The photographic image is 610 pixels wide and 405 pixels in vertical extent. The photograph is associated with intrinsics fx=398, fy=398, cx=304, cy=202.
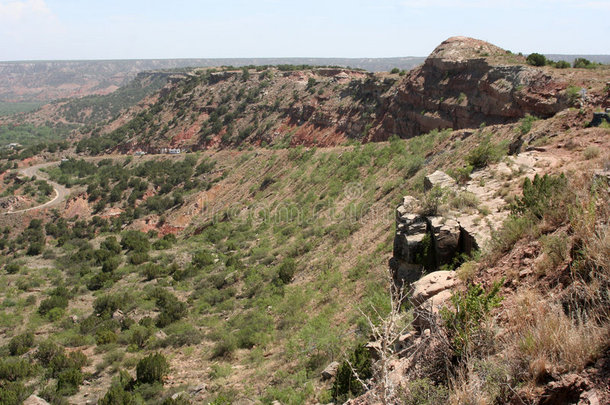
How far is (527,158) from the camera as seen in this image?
33.2 feet

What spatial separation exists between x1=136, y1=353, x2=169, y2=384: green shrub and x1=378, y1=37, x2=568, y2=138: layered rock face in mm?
17841

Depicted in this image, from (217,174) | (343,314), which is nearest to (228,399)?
(343,314)

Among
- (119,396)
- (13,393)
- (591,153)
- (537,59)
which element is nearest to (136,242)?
(13,393)

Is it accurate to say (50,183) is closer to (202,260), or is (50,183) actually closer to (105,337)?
(202,260)

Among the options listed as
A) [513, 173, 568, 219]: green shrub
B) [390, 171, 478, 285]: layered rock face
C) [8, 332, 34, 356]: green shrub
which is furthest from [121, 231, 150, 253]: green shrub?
[513, 173, 568, 219]: green shrub

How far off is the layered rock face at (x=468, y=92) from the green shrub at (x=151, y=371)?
58.5ft

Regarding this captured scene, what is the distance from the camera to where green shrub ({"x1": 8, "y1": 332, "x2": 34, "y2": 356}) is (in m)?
13.2

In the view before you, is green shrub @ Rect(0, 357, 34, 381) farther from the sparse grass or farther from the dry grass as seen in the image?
the sparse grass

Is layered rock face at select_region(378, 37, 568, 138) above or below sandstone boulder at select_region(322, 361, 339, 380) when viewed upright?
above

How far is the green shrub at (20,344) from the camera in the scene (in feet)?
43.3

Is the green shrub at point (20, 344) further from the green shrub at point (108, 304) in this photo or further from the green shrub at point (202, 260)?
the green shrub at point (202, 260)

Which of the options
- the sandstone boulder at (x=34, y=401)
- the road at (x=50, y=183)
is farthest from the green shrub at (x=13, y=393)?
the road at (x=50, y=183)

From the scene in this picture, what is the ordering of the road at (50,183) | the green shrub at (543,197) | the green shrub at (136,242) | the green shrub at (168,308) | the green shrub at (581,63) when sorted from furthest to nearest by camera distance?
the road at (50,183) < the green shrub at (136,242) < the green shrub at (581,63) < the green shrub at (168,308) < the green shrub at (543,197)

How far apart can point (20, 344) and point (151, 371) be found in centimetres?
655
